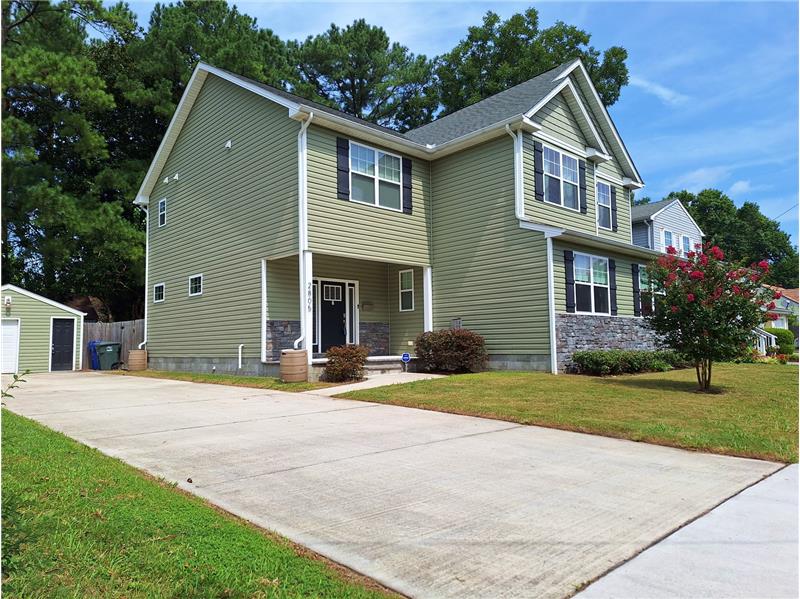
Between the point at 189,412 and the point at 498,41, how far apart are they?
32081mm

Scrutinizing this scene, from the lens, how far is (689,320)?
33.9ft

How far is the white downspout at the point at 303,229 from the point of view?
13180 mm

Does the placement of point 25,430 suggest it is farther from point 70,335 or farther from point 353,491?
point 70,335

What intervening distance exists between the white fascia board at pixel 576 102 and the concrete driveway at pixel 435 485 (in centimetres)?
1014

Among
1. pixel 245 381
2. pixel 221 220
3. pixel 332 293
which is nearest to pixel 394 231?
pixel 332 293

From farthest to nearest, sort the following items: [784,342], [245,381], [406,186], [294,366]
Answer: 1. [784,342]
2. [406,186]
3. [245,381]
4. [294,366]

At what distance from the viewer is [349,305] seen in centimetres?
1639

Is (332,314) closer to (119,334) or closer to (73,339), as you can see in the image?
(119,334)

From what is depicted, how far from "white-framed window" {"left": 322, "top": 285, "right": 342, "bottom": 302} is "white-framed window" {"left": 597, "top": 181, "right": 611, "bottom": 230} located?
327 inches

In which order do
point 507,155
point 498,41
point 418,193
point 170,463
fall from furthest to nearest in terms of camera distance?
point 498,41
point 418,193
point 507,155
point 170,463

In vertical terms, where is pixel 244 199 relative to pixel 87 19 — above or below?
below

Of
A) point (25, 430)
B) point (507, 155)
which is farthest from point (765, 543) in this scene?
point (507, 155)

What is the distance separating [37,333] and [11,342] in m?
0.88

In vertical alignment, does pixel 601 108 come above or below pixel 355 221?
above
